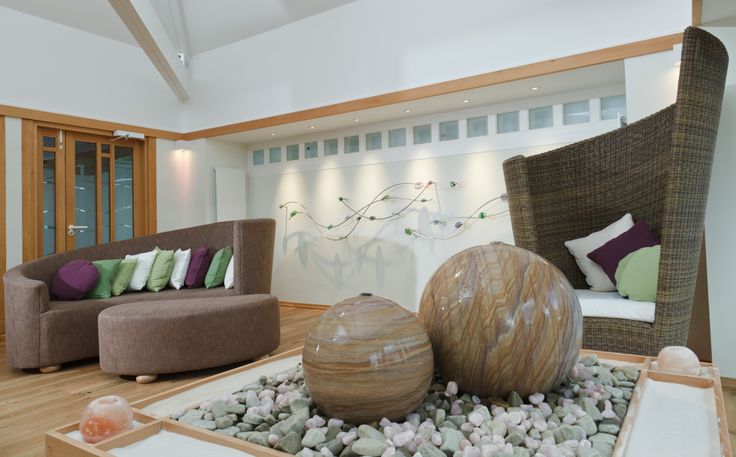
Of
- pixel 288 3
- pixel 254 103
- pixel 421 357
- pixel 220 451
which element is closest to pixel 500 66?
pixel 288 3

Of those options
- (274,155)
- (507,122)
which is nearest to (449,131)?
(507,122)

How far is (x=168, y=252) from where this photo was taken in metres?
4.08

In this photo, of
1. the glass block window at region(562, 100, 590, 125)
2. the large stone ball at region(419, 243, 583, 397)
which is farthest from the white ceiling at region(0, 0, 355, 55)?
the large stone ball at region(419, 243, 583, 397)

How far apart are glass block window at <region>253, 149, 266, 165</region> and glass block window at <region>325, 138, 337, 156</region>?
3.33 feet

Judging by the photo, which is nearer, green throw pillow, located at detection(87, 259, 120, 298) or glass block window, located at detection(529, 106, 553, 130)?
green throw pillow, located at detection(87, 259, 120, 298)

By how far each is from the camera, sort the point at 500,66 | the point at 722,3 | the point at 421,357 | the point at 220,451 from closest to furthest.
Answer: the point at 220,451 < the point at 421,357 < the point at 722,3 < the point at 500,66

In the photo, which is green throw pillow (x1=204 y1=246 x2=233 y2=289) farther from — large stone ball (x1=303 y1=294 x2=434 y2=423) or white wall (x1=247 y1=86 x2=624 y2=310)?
large stone ball (x1=303 y1=294 x2=434 y2=423)

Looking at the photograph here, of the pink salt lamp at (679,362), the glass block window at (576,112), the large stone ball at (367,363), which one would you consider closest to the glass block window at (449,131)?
the glass block window at (576,112)

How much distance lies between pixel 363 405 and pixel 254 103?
Answer: 491 centimetres

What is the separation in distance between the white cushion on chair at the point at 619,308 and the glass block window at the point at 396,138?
3.13 meters

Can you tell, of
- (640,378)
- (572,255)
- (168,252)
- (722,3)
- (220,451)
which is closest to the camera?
(220,451)

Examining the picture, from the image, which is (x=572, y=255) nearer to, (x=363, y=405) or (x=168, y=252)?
(x=363, y=405)

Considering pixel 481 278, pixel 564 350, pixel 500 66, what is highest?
pixel 500 66

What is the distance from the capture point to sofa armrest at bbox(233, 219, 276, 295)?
3.49 meters
